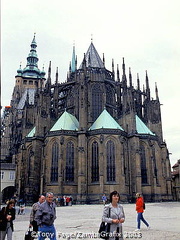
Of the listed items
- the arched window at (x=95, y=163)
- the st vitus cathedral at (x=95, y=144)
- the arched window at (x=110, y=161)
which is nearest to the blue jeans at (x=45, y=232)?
the st vitus cathedral at (x=95, y=144)

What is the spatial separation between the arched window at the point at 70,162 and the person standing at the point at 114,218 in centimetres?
3162

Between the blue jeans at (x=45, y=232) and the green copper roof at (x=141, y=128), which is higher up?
the green copper roof at (x=141, y=128)

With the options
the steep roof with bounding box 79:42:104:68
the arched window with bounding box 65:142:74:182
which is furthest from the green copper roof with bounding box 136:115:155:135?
the steep roof with bounding box 79:42:104:68

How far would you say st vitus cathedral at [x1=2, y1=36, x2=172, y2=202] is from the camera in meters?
35.5

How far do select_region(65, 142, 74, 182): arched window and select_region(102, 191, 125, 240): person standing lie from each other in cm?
3162

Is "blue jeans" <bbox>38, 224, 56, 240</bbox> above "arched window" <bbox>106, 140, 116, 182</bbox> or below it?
below

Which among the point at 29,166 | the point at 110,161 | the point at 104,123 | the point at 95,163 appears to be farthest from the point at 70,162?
the point at 104,123

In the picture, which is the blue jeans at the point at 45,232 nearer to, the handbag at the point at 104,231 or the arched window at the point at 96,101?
the handbag at the point at 104,231

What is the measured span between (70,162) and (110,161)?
5707 mm

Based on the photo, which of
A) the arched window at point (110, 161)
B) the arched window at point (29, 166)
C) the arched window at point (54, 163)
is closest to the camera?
the arched window at point (110, 161)

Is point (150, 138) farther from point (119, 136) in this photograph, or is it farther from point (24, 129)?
point (24, 129)

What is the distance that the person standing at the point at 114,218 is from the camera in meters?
5.03

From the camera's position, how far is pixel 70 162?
121 feet

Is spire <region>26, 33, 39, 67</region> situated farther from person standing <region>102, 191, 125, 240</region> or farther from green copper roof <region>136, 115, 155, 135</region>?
person standing <region>102, 191, 125, 240</region>
